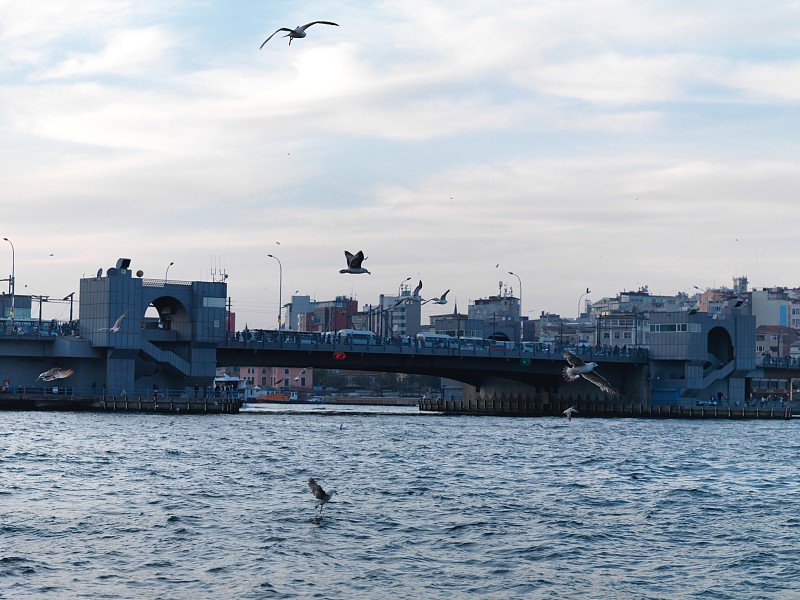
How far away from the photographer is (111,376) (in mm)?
123000

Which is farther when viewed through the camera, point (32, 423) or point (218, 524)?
point (32, 423)

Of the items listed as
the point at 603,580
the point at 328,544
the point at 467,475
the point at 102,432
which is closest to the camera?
the point at 603,580

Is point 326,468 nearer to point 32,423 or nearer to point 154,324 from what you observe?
point 32,423

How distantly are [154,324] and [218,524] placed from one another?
305 feet

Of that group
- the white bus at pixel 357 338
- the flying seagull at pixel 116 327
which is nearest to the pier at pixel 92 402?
the flying seagull at pixel 116 327

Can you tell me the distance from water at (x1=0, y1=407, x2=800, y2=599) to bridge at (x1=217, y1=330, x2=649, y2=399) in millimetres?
47045

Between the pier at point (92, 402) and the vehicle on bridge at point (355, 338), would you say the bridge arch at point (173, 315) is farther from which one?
the vehicle on bridge at point (355, 338)

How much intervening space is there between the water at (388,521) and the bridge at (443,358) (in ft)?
154

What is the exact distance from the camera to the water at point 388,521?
3428 centimetres

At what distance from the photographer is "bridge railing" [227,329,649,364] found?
5108 inches

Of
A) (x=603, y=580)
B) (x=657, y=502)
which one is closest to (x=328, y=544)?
(x=603, y=580)

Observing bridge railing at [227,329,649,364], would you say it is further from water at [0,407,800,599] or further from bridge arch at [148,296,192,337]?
water at [0,407,800,599]

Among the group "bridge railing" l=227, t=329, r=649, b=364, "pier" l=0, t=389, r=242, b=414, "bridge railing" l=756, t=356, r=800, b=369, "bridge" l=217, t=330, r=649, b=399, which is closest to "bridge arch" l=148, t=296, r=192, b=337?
"bridge" l=217, t=330, r=649, b=399

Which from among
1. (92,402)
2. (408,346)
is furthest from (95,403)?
(408,346)
